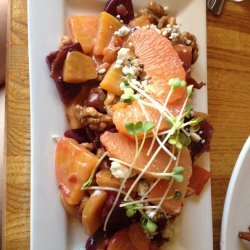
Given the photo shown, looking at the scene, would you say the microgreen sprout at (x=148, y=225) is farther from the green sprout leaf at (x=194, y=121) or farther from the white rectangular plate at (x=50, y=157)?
the green sprout leaf at (x=194, y=121)

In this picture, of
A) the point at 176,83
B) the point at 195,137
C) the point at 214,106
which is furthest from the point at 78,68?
the point at 214,106

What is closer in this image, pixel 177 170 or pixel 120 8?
pixel 177 170

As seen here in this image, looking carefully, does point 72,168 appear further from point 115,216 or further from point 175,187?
point 175,187

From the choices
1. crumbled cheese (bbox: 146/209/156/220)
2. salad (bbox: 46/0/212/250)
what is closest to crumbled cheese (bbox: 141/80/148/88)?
salad (bbox: 46/0/212/250)

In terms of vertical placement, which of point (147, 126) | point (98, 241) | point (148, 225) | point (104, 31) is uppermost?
point (104, 31)

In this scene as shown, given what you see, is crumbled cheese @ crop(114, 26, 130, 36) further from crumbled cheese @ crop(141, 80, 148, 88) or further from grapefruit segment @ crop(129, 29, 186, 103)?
crumbled cheese @ crop(141, 80, 148, 88)

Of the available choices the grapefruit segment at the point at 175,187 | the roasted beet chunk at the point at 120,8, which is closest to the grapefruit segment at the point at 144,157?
the grapefruit segment at the point at 175,187
